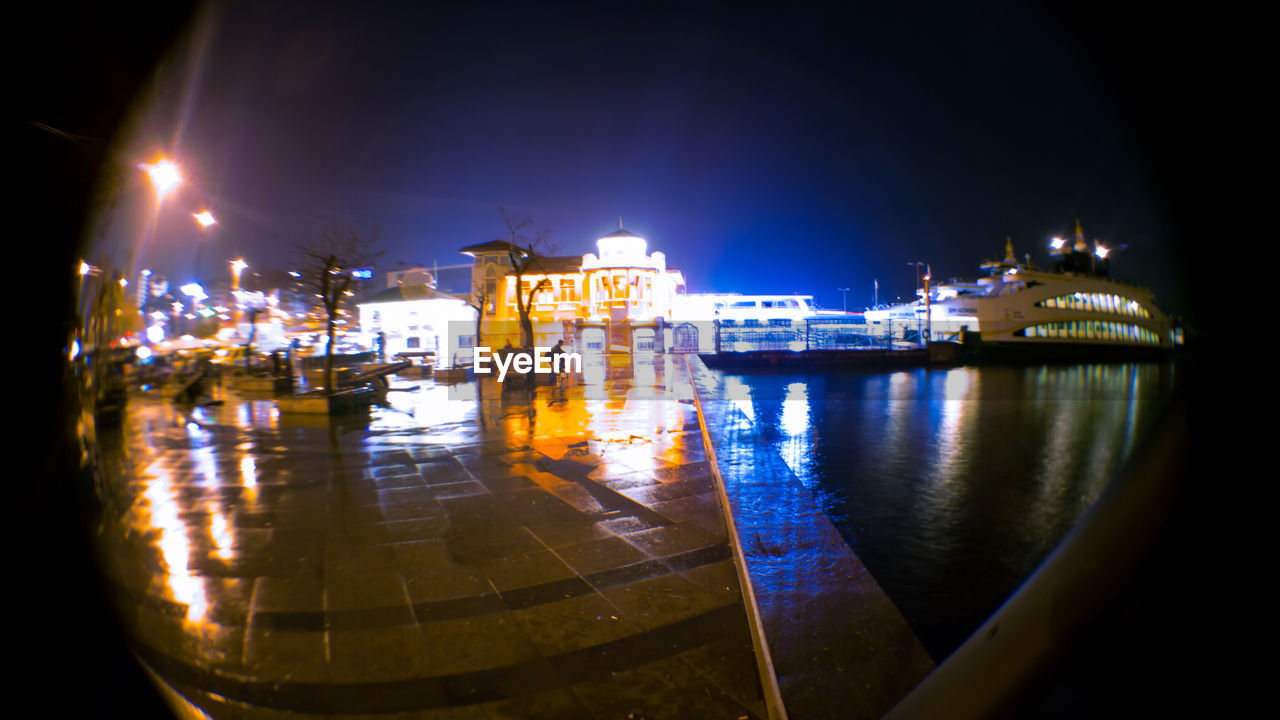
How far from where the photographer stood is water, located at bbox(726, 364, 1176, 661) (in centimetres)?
449

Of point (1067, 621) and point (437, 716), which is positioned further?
point (437, 716)

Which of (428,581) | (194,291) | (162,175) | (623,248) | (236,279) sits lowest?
(428,581)

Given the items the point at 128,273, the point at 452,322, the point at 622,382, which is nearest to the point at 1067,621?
the point at 128,273

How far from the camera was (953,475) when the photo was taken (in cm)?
816

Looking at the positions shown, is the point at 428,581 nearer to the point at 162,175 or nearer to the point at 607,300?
the point at 162,175

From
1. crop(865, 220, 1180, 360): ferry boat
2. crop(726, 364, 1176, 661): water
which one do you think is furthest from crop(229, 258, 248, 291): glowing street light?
crop(865, 220, 1180, 360): ferry boat

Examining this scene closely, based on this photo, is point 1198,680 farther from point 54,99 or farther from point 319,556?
point 319,556

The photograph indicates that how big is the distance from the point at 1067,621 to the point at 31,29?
2678mm

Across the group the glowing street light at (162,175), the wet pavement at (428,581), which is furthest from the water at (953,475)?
the glowing street light at (162,175)

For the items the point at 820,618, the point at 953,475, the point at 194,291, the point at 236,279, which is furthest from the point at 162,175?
the point at 953,475

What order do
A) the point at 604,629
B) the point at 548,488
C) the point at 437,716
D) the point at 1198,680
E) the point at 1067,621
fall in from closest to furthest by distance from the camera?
the point at 1198,680, the point at 1067,621, the point at 437,716, the point at 604,629, the point at 548,488

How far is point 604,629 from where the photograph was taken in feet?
9.84

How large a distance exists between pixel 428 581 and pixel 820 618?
2472 millimetres

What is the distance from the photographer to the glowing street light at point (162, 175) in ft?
6.86
